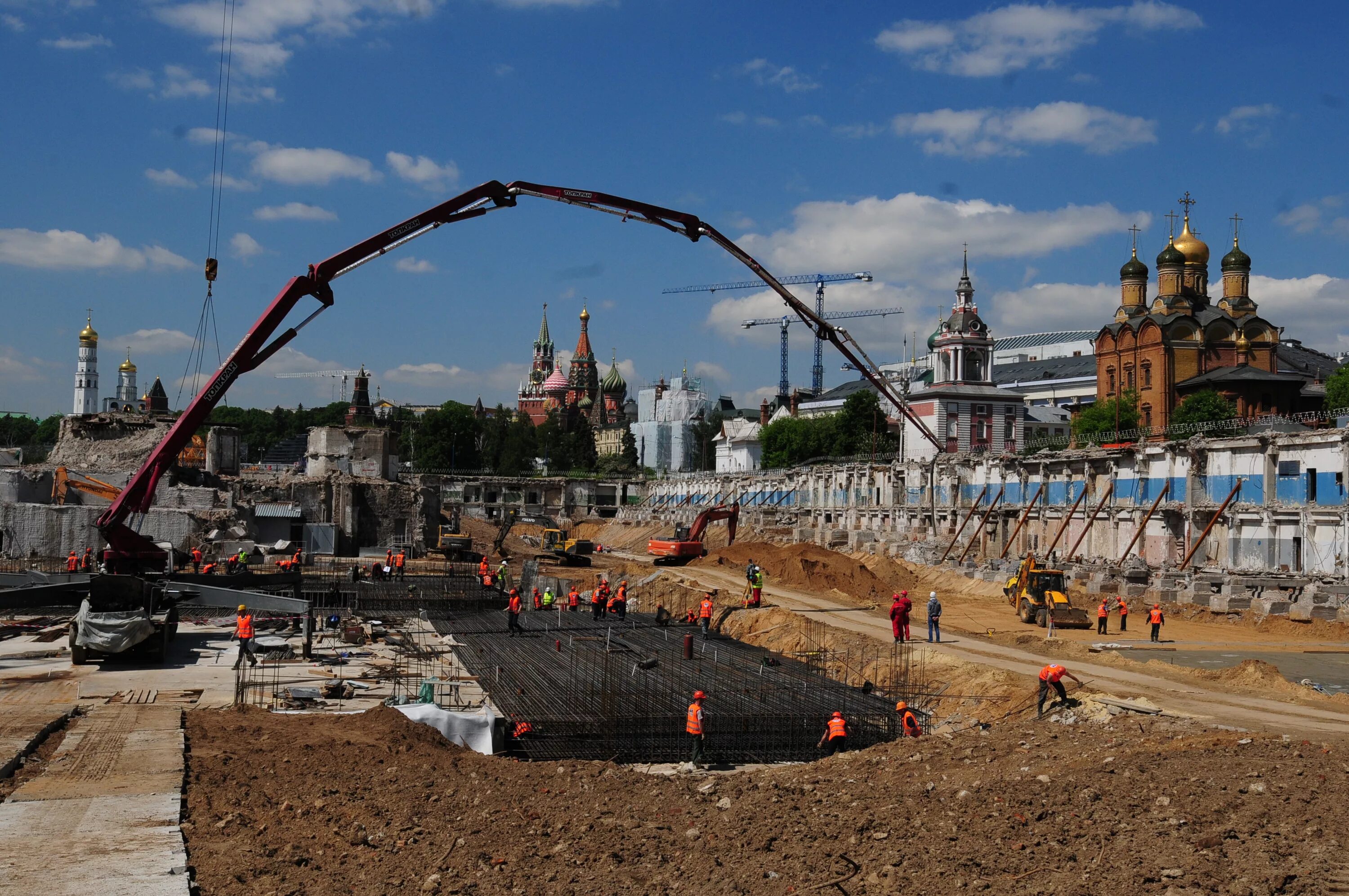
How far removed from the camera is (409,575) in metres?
47.6

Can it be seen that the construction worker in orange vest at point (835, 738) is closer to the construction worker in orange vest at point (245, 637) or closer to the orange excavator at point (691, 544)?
the construction worker in orange vest at point (245, 637)

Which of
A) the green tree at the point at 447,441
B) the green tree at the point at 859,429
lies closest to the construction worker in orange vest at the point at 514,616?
the green tree at the point at 859,429

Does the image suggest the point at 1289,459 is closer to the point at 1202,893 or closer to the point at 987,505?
the point at 987,505

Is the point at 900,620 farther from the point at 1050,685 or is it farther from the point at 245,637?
the point at 245,637

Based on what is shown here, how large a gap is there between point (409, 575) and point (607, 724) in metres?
30.8

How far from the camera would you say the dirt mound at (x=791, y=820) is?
1108cm

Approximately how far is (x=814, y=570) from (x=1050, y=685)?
29056 mm

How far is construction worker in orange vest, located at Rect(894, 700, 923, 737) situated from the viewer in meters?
18.6

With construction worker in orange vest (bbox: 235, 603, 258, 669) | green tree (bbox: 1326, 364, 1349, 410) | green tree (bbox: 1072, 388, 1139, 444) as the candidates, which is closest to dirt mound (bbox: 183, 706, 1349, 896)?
construction worker in orange vest (bbox: 235, 603, 258, 669)

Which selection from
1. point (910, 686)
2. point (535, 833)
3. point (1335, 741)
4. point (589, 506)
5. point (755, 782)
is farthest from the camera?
point (589, 506)

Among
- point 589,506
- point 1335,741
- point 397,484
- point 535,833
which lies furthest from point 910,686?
point 589,506

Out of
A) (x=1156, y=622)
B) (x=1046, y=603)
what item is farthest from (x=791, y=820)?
(x=1046, y=603)

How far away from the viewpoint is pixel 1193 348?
79.2m

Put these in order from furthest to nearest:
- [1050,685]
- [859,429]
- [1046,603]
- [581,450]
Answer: [581,450], [859,429], [1046,603], [1050,685]
